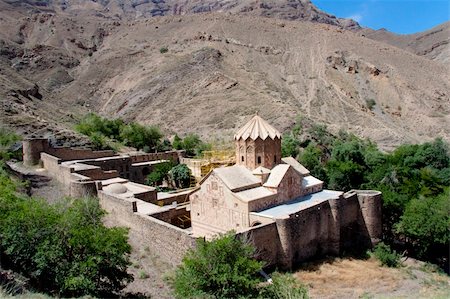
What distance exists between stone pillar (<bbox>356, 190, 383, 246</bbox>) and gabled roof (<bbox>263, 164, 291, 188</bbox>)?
3.80 meters

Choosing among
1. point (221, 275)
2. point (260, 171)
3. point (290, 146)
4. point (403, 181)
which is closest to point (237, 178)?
point (260, 171)

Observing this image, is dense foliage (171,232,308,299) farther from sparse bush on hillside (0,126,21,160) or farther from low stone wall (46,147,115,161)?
sparse bush on hillside (0,126,21,160)

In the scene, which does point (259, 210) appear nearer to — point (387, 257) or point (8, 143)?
point (387, 257)

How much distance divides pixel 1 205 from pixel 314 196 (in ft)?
39.0

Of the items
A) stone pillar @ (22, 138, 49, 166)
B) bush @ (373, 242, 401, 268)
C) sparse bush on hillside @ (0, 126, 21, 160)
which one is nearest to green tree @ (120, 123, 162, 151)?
sparse bush on hillside @ (0, 126, 21, 160)

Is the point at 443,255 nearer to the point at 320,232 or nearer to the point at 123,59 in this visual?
the point at 320,232

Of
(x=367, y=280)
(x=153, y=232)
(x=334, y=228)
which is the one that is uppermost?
(x=153, y=232)

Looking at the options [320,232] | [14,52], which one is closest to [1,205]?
[320,232]

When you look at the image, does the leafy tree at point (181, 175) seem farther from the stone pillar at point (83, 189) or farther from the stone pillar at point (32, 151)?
the stone pillar at point (83, 189)

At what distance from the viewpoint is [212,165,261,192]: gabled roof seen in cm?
1590

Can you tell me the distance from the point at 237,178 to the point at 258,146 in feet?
5.91

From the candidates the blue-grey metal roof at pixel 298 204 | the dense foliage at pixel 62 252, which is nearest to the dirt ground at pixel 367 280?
the blue-grey metal roof at pixel 298 204

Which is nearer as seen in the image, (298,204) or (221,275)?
(221,275)

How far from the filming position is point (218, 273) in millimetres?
10148
